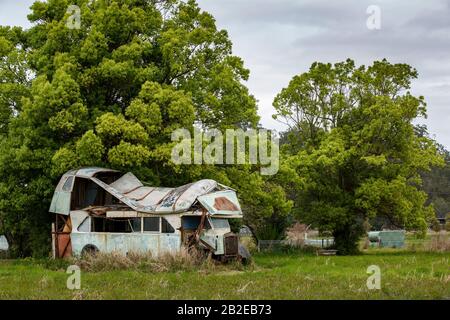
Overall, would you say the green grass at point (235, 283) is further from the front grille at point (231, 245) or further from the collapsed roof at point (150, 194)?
the collapsed roof at point (150, 194)

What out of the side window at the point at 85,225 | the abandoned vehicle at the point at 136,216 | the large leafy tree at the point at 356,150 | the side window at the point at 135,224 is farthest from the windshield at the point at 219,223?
the large leafy tree at the point at 356,150

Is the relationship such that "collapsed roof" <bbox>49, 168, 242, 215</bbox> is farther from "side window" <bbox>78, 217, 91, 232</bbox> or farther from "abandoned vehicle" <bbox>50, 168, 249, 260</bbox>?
"side window" <bbox>78, 217, 91, 232</bbox>

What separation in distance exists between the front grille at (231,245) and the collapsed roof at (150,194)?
0.96 meters

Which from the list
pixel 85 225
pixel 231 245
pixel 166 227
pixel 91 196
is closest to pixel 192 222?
pixel 166 227

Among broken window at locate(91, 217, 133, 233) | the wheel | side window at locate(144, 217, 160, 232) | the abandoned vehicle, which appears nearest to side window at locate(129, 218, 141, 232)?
the abandoned vehicle

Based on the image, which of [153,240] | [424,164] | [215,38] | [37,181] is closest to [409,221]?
[424,164]

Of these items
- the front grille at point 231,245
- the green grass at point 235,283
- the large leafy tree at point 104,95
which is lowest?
the green grass at point 235,283

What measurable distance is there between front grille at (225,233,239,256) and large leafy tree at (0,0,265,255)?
427 cm

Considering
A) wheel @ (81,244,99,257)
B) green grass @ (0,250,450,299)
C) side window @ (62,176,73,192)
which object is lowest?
green grass @ (0,250,450,299)

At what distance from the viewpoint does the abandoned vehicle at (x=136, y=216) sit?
2262 centimetres

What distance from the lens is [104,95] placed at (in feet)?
91.9

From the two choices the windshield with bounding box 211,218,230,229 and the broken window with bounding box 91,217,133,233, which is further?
the broken window with bounding box 91,217,133,233

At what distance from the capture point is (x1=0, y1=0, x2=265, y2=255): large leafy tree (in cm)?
2539

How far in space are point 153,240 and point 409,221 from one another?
16717 millimetres
